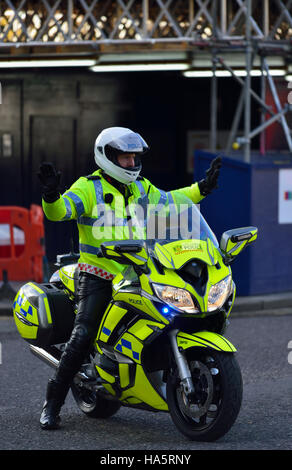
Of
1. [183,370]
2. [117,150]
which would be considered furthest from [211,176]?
[183,370]

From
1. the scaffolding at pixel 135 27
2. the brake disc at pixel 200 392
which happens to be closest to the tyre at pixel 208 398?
the brake disc at pixel 200 392

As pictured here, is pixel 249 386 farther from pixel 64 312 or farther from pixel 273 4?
pixel 273 4

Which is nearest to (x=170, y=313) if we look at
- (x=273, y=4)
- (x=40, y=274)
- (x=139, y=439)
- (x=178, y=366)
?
(x=178, y=366)

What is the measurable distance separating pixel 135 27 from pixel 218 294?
986 cm

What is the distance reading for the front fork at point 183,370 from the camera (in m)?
5.32

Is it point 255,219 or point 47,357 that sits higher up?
point 255,219

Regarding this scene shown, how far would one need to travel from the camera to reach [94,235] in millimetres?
5980

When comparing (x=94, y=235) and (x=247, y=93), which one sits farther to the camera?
(x=247, y=93)

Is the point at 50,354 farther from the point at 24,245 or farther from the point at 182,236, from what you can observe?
the point at 24,245

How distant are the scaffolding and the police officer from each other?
8523mm

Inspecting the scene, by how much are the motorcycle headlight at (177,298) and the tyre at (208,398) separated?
0.86ft

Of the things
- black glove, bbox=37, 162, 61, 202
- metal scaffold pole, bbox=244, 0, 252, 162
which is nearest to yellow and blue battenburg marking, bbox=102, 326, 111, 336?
black glove, bbox=37, 162, 61, 202

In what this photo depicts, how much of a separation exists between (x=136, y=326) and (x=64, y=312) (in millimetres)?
814

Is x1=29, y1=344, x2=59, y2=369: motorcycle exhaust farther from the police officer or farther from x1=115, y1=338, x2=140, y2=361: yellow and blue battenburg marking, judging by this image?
x1=115, y1=338, x2=140, y2=361: yellow and blue battenburg marking
